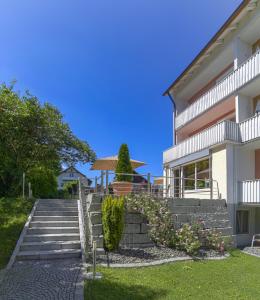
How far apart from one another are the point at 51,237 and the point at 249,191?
8883 millimetres

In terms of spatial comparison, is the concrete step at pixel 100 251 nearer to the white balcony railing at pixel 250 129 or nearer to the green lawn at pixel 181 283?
the green lawn at pixel 181 283

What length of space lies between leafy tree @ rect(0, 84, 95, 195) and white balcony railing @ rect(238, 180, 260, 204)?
33.8 feet

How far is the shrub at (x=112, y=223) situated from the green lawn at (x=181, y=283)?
62.4 inches

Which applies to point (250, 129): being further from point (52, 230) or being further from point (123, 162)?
point (52, 230)

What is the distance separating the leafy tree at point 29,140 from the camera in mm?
12929

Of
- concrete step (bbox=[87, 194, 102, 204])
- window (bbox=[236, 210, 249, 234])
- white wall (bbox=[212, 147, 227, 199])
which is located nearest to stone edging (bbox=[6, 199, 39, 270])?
concrete step (bbox=[87, 194, 102, 204])

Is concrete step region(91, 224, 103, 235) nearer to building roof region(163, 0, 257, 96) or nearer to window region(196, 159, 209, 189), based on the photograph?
window region(196, 159, 209, 189)

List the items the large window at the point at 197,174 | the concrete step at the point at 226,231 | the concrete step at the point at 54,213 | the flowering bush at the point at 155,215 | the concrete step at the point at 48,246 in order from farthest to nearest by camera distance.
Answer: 1. the large window at the point at 197,174
2. the concrete step at the point at 226,231
3. the concrete step at the point at 54,213
4. the flowering bush at the point at 155,215
5. the concrete step at the point at 48,246

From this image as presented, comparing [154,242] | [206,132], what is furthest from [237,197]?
[154,242]

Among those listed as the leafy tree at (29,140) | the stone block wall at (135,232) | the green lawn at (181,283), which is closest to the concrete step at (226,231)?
the green lawn at (181,283)

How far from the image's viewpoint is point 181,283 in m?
7.84

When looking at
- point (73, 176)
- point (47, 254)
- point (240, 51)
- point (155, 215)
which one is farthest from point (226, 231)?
point (73, 176)

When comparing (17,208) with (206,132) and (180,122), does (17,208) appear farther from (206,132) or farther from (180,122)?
(180,122)

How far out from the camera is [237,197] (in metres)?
15.1
